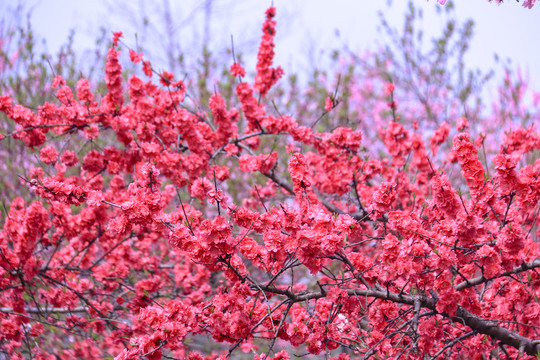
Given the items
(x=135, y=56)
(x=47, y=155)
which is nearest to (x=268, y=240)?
(x=47, y=155)

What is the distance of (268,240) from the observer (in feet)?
8.45

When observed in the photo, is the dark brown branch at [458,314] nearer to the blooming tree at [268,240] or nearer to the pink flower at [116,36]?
the blooming tree at [268,240]

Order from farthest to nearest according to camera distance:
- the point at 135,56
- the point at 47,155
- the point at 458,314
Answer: the point at 135,56 → the point at 47,155 → the point at 458,314

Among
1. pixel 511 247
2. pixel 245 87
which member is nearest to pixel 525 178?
pixel 511 247

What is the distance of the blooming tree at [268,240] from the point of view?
259cm

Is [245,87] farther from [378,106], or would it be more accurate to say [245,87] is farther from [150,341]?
[378,106]

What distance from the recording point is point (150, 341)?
2.48 meters

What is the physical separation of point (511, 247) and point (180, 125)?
2779 mm

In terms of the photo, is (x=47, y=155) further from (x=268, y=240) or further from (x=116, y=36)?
A: (x=268, y=240)

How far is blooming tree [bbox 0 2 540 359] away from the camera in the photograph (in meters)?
2.59

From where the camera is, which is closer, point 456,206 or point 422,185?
point 456,206

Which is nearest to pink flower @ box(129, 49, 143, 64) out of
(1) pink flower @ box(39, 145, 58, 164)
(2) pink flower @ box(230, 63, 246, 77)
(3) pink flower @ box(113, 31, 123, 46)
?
(3) pink flower @ box(113, 31, 123, 46)

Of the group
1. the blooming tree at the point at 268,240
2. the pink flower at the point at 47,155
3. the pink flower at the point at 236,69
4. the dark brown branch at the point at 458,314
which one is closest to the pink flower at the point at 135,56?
the blooming tree at the point at 268,240

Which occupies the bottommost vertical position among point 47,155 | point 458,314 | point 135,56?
point 458,314
